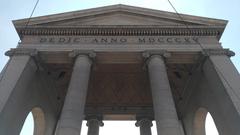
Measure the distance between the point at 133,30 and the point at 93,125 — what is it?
13.1 metres

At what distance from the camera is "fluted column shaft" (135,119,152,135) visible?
31422 mm

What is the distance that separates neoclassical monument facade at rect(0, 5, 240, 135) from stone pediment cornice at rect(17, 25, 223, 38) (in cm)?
10

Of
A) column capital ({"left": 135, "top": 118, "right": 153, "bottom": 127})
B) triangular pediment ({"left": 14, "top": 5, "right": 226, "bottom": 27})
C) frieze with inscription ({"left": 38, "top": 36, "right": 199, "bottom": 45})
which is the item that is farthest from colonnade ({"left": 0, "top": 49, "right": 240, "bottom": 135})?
column capital ({"left": 135, "top": 118, "right": 153, "bottom": 127})

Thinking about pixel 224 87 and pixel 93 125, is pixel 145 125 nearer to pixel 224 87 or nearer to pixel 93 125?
pixel 93 125

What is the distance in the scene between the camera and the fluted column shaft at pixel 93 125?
31.6 m

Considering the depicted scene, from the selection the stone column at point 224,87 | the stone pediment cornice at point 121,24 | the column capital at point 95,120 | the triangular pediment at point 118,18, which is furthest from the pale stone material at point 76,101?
the stone column at point 224,87

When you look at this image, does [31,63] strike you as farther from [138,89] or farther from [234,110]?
[234,110]

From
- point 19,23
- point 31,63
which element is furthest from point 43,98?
point 19,23

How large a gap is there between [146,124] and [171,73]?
22.9 ft

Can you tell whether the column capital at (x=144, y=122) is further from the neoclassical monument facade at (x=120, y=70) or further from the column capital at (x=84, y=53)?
the column capital at (x=84, y=53)

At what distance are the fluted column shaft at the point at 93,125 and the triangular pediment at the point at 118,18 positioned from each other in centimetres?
1242

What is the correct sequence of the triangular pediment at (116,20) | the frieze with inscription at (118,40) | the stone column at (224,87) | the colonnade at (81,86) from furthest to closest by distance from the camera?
1. the triangular pediment at (116,20)
2. the frieze with inscription at (118,40)
3. the stone column at (224,87)
4. the colonnade at (81,86)

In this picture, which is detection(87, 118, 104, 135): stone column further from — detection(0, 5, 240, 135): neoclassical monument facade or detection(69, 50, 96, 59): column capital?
detection(69, 50, 96, 59): column capital

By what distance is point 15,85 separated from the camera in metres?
21.9
